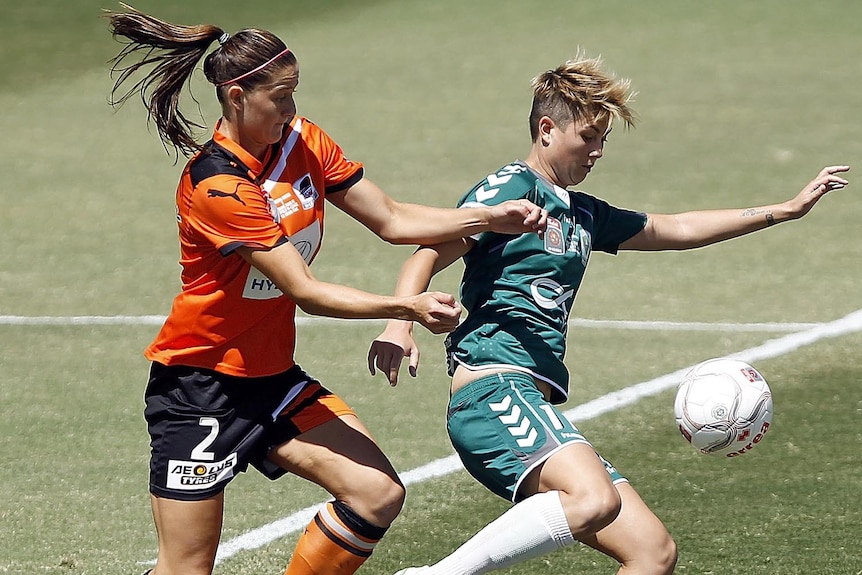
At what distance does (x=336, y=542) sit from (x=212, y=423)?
2.19ft

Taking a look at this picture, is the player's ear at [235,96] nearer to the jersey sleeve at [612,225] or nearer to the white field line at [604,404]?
the jersey sleeve at [612,225]

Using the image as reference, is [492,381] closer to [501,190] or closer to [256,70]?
[501,190]

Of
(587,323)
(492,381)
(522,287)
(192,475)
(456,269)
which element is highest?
(522,287)

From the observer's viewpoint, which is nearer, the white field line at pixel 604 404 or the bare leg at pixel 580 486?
the bare leg at pixel 580 486

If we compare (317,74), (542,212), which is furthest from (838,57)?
(542,212)

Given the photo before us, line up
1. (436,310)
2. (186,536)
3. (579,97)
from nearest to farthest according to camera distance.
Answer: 1. (436,310)
2. (186,536)
3. (579,97)

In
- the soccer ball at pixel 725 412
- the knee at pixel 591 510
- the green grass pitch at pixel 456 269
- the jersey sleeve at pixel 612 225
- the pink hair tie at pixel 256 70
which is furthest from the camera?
the green grass pitch at pixel 456 269

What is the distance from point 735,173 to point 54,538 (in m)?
8.35

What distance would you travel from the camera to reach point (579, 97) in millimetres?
5547

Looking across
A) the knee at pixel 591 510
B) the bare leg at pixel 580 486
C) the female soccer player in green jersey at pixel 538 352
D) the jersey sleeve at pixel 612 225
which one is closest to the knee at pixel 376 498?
the female soccer player in green jersey at pixel 538 352

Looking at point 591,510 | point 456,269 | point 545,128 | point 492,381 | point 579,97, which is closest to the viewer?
point 591,510

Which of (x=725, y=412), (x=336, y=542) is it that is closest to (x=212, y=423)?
(x=336, y=542)

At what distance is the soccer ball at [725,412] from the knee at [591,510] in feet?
3.04

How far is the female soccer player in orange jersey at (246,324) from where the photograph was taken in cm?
507
